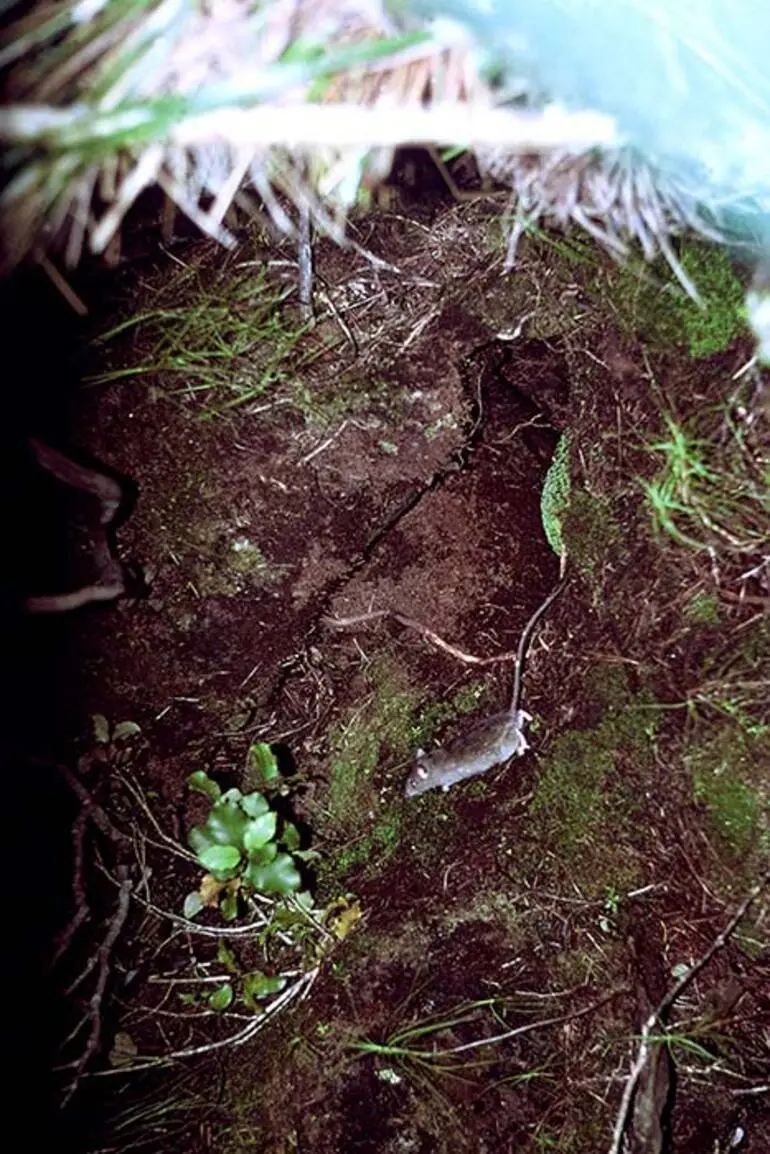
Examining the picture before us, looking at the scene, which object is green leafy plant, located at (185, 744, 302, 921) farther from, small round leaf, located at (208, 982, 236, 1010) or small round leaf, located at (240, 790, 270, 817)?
small round leaf, located at (208, 982, 236, 1010)

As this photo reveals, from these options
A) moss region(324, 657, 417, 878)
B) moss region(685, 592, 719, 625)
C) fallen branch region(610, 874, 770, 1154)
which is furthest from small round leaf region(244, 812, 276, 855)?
moss region(685, 592, 719, 625)

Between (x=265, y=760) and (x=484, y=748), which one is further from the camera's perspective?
(x=265, y=760)

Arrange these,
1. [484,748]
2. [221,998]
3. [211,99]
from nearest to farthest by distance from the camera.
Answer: [211,99]
[484,748]
[221,998]

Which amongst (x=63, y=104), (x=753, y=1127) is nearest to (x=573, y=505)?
(x=63, y=104)

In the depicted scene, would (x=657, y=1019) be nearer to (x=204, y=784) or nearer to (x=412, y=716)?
(x=412, y=716)

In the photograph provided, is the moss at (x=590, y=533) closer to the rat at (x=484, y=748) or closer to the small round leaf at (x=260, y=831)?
the rat at (x=484, y=748)

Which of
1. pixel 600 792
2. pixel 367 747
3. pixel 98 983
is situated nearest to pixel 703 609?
pixel 600 792

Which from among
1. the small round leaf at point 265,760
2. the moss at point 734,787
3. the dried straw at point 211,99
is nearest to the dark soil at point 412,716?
the moss at point 734,787
